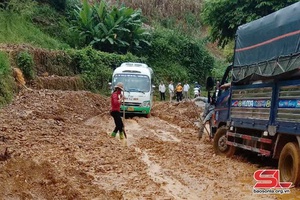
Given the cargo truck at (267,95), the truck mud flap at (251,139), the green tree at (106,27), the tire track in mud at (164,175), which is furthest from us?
the green tree at (106,27)

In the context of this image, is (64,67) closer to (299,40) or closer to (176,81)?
(176,81)

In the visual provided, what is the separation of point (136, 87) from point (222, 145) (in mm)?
10152

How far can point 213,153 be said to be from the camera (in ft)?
36.3

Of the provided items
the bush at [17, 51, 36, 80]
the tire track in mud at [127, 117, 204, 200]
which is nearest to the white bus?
the bush at [17, 51, 36, 80]

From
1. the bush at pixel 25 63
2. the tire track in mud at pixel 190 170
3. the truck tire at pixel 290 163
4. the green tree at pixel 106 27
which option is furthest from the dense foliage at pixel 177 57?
the truck tire at pixel 290 163

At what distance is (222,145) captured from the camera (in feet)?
35.2

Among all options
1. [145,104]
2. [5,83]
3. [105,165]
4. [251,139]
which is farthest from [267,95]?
[145,104]

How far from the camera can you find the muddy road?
6.85 metres

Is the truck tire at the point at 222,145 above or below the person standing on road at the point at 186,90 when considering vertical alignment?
below

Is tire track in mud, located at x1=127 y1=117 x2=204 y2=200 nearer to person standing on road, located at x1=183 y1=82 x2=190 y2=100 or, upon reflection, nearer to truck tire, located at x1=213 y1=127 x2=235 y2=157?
truck tire, located at x1=213 y1=127 x2=235 y2=157

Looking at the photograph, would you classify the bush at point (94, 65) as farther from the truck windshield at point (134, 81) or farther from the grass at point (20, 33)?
the truck windshield at point (134, 81)

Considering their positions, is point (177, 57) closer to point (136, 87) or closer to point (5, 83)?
point (136, 87)

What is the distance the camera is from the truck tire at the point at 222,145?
10.3 meters

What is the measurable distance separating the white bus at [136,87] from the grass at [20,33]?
6.15 m
